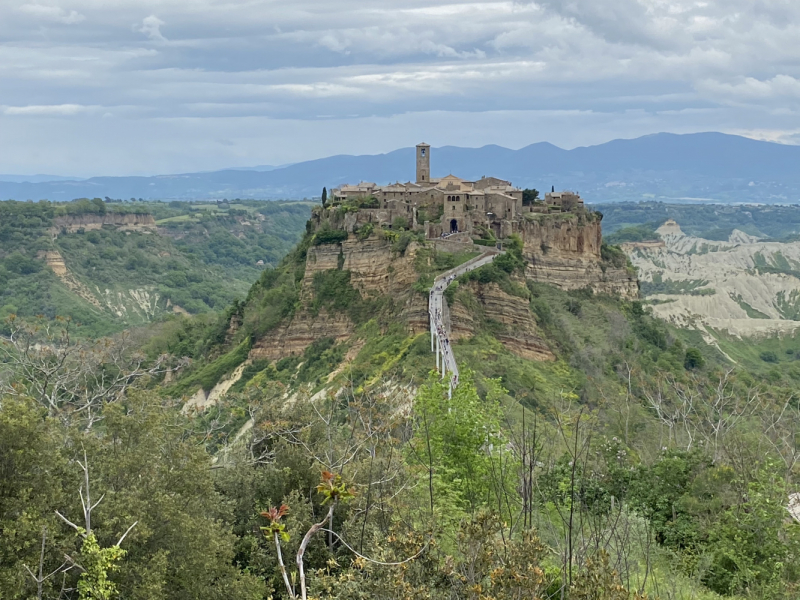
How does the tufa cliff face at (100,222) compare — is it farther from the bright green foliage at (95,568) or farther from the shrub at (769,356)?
the bright green foliage at (95,568)

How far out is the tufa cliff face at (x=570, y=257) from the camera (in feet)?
204

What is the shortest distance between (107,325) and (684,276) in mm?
102876

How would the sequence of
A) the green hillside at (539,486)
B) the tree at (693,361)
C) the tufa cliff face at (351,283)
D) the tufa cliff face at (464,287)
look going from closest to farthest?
1. the green hillside at (539,486)
2. the tufa cliff face at (464,287)
3. the tufa cliff face at (351,283)
4. the tree at (693,361)

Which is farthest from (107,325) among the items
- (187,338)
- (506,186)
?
(506,186)

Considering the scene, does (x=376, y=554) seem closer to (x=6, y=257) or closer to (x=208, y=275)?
(x=6, y=257)

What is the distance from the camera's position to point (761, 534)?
1905 cm

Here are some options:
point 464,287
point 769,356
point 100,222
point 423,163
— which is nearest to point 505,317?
point 464,287

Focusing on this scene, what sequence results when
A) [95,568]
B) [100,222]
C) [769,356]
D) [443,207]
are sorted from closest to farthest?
[95,568]
[443,207]
[769,356]
[100,222]

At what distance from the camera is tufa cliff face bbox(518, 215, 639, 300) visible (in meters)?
62.1

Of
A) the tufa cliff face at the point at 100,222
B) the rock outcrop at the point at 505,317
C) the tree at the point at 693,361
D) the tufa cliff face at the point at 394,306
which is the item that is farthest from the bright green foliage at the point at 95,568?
the tufa cliff face at the point at 100,222

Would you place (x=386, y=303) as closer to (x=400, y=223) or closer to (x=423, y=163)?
(x=400, y=223)

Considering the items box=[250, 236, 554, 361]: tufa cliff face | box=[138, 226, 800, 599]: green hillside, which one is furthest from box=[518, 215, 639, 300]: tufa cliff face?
box=[138, 226, 800, 599]: green hillside

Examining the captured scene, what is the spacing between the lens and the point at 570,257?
213 feet

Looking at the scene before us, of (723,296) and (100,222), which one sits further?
(100,222)
